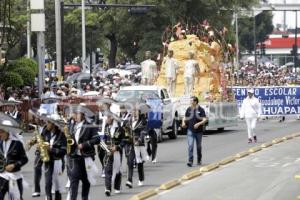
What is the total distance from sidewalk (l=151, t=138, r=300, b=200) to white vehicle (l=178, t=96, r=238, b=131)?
357 inches

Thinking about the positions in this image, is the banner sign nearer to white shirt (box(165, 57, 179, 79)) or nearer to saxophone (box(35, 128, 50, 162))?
white shirt (box(165, 57, 179, 79))

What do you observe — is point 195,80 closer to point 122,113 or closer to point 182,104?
point 182,104

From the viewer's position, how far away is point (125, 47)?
6788cm

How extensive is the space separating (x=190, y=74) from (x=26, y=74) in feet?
28.0

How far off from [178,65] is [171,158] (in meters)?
11.6

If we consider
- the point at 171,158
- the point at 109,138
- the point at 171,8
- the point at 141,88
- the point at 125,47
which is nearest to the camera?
the point at 109,138

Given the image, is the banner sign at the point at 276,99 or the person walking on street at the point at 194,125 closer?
the person walking on street at the point at 194,125

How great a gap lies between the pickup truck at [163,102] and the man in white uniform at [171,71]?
2.27m

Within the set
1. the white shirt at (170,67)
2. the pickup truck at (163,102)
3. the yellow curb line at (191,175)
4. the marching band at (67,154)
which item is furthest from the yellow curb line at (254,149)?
the marching band at (67,154)

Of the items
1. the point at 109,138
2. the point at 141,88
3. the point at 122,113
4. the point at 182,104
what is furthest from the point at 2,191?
the point at 182,104

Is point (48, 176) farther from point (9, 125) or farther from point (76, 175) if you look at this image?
point (9, 125)

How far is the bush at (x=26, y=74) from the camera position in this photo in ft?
130

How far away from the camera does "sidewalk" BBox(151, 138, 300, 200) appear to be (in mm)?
16734

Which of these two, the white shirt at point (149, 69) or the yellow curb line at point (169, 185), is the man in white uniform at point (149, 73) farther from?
the yellow curb line at point (169, 185)
